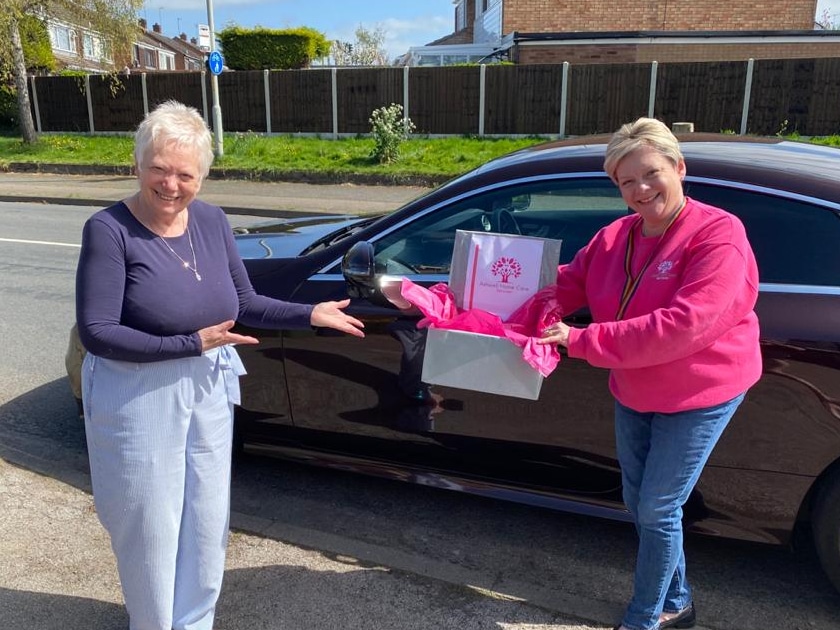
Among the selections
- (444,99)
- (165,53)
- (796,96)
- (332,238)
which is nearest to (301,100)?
(444,99)

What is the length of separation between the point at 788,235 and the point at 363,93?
736 inches

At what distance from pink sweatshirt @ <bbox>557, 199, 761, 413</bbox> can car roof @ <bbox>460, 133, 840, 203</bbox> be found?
2.28 feet

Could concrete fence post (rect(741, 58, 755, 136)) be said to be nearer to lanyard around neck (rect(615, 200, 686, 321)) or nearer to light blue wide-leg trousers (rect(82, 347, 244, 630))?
lanyard around neck (rect(615, 200, 686, 321))

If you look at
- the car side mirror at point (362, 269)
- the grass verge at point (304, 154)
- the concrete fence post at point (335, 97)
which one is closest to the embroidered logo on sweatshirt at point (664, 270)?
the car side mirror at point (362, 269)

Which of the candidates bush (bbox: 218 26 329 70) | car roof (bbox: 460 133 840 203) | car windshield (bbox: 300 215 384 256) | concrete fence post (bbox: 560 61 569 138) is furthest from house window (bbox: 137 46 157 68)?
car roof (bbox: 460 133 840 203)

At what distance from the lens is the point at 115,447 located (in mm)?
2146

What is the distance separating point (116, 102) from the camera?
22625mm

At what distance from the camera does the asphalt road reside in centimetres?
265

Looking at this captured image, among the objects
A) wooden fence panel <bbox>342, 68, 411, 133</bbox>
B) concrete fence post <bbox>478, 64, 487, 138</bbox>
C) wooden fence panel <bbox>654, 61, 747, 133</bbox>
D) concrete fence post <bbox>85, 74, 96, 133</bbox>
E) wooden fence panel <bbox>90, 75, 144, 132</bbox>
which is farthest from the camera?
concrete fence post <bbox>85, 74, 96, 133</bbox>

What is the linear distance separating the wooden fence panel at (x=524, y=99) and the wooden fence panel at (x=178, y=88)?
8418mm

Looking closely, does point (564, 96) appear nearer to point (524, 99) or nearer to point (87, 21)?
point (524, 99)

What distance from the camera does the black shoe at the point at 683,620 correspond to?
2.55 metres

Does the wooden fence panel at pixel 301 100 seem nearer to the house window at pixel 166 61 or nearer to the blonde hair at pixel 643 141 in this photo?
the blonde hair at pixel 643 141

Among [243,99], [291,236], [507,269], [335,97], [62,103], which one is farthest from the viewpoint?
[62,103]
